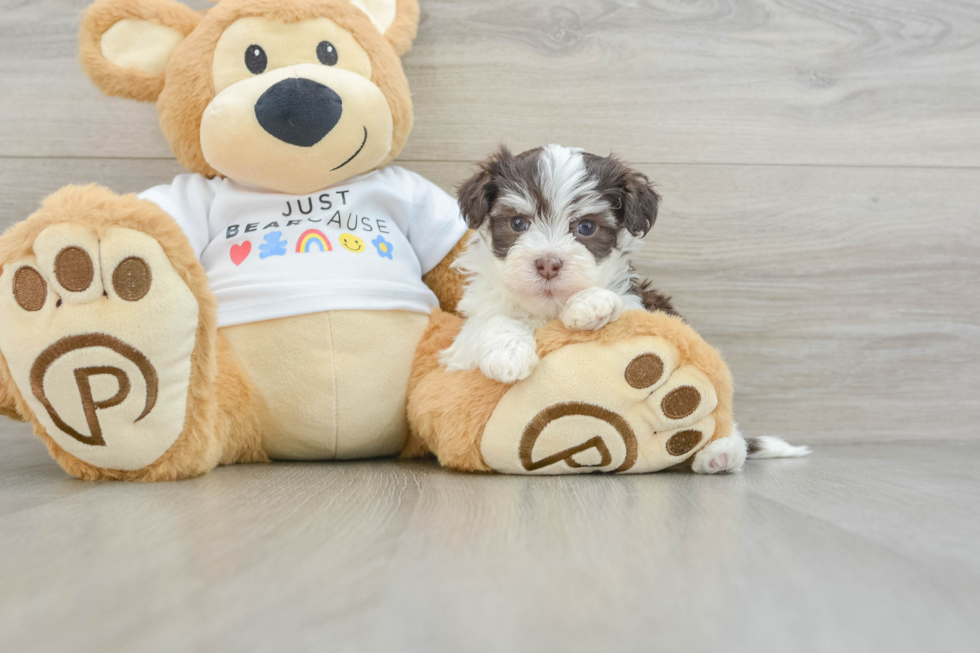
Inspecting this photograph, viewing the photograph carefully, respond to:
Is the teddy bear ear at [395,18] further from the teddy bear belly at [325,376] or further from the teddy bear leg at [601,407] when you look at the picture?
the teddy bear leg at [601,407]

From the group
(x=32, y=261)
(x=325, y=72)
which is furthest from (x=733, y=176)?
(x=32, y=261)

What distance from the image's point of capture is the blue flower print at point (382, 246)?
1347 mm

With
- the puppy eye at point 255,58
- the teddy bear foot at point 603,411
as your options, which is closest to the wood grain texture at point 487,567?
the teddy bear foot at point 603,411

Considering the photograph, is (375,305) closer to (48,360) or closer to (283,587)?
(48,360)

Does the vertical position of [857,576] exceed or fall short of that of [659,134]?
it falls short

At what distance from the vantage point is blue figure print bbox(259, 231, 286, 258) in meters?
1.29

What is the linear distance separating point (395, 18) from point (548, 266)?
0.71 m

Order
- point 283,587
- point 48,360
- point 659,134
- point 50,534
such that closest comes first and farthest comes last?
point 283,587 < point 50,534 < point 48,360 < point 659,134

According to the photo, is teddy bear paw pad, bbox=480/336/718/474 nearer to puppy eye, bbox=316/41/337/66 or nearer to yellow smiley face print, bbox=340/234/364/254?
yellow smiley face print, bbox=340/234/364/254

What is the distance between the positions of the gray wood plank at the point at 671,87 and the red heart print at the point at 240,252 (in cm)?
50

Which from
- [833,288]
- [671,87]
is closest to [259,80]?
[671,87]

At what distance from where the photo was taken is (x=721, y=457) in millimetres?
1192

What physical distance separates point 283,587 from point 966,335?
178cm

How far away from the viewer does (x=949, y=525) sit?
2.72 feet
